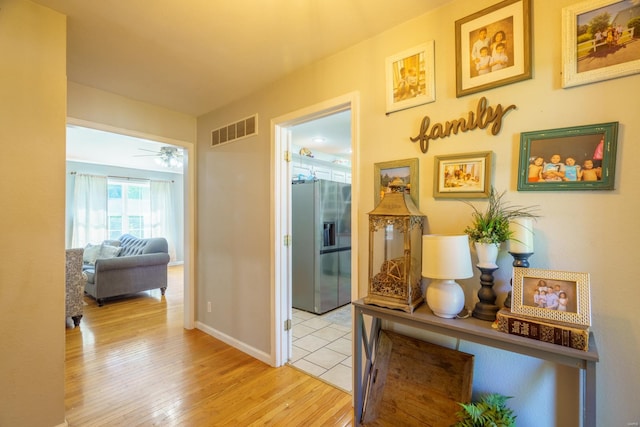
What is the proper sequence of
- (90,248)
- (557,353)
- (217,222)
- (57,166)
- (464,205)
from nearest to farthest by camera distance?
(557,353) → (464,205) → (57,166) → (217,222) → (90,248)

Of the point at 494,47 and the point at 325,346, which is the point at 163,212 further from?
the point at 494,47

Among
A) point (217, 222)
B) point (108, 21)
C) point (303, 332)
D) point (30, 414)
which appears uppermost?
point (108, 21)

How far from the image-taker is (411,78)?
164cm

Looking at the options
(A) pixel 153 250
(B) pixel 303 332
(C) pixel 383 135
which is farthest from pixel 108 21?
(A) pixel 153 250

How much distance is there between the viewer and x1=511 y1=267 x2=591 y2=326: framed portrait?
3.43 ft

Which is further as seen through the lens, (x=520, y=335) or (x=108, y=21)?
(x=108, y=21)

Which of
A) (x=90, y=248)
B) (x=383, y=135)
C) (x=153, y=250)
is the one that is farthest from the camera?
(x=90, y=248)

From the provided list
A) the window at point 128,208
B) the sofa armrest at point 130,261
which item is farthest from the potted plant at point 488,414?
the window at point 128,208

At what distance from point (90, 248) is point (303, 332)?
453 cm

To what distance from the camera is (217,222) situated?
9.84 ft

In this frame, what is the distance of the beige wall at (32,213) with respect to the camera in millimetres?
1482

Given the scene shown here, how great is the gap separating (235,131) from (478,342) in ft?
8.45

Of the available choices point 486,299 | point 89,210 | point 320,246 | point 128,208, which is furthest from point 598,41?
point 128,208

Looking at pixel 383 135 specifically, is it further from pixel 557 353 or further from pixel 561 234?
pixel 557 353
